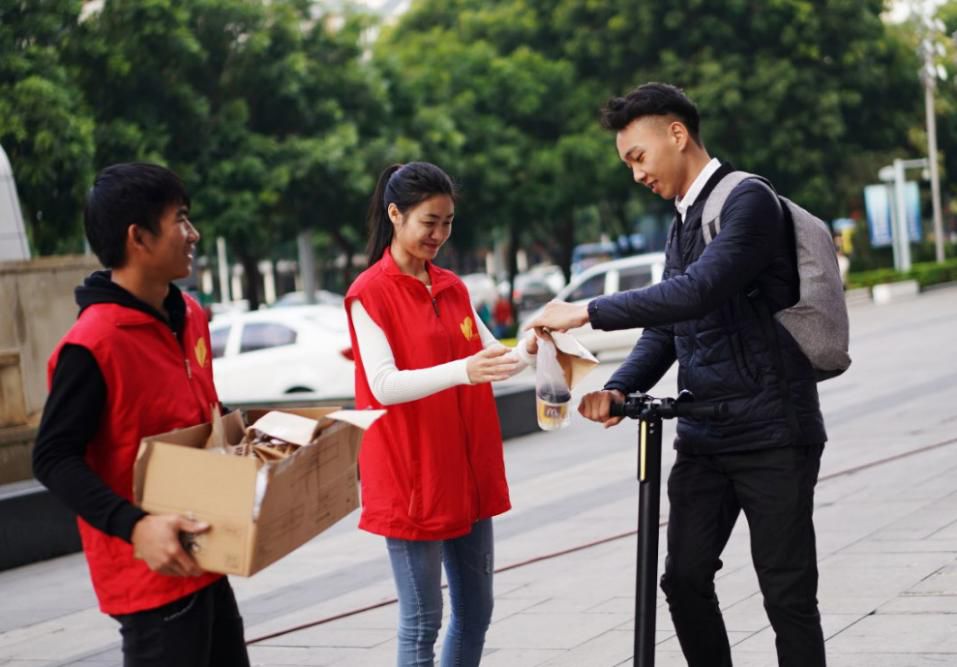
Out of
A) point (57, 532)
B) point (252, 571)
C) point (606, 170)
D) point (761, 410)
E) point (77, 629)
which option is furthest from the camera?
point (606, 170)

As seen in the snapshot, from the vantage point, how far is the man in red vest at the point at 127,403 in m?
2.95

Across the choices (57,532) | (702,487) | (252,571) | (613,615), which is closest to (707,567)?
(702,487)

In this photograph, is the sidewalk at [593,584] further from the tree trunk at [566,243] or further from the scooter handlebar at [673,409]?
the tree trunk at [566,243]

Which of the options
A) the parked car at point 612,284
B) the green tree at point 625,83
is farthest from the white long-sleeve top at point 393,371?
the green tree at point 625,83

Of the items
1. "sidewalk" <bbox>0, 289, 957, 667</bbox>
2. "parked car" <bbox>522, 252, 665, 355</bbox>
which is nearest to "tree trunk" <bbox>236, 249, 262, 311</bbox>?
"parked car" <bbox>522, 252, 665, 355</bbox>

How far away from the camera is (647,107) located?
12.6 ft

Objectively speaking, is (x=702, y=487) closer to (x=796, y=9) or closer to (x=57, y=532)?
(x=57, y=532)

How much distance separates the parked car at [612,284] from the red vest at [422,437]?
1781cm

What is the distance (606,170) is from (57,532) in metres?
29.1

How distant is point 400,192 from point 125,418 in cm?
121

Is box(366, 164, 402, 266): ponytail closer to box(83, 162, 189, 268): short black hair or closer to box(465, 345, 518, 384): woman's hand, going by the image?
box(465, 345, 518, 384): woman's hand

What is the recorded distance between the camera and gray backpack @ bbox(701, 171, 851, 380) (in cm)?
373

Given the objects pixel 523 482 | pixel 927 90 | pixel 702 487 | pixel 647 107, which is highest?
pixel 927 90

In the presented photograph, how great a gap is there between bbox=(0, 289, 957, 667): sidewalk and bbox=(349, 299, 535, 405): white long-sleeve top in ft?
6.52
